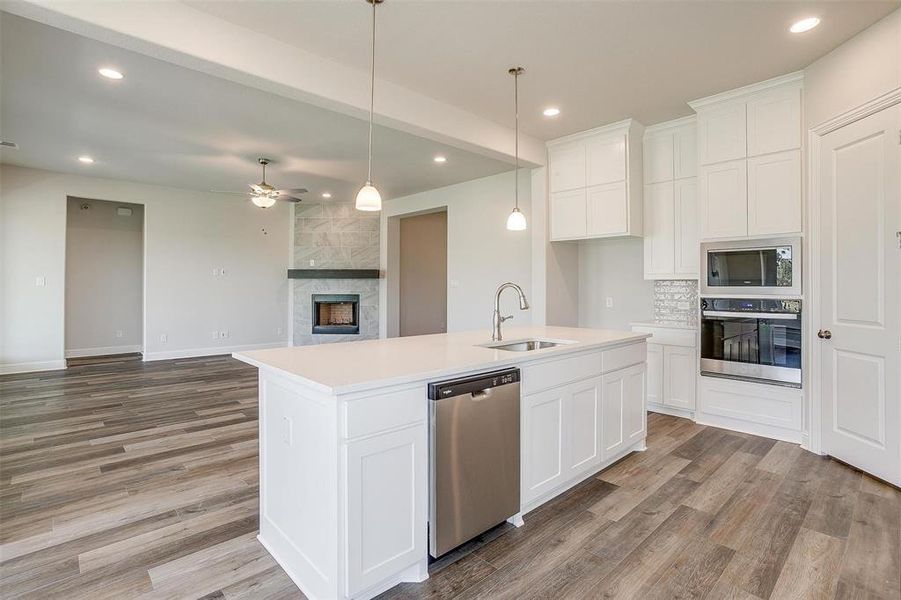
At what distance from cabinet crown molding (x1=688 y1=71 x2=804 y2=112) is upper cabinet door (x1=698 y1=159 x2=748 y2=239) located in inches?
21.7

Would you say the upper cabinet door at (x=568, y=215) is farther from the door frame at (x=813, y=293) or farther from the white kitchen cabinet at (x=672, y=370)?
the door frame at (x=813, y=293)

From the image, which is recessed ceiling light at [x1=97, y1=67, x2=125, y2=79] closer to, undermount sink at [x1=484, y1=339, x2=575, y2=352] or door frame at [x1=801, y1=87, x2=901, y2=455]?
undermount sink at [x1=484, y1=339, x2=575, y2=352]

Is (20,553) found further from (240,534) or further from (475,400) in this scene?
(475,400)

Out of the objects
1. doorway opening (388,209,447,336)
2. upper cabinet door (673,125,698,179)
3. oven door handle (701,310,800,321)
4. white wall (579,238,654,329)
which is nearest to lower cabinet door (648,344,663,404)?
white wall (579,238,654,329)

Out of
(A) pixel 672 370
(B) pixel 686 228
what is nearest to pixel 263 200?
(B) pixel 686 228

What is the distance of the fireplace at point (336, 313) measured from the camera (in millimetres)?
8312

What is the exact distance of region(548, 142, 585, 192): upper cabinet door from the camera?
479cm

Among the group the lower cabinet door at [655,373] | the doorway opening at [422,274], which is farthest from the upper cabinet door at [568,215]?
the doorway opening at [422,274]

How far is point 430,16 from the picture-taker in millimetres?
2658

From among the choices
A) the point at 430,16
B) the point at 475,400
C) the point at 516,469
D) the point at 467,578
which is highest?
the point at 430,16

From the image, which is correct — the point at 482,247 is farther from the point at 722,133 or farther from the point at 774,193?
the point at 774,193

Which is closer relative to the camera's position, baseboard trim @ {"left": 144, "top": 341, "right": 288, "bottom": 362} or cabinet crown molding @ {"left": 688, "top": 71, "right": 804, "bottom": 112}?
cabinet crown molding @ {"left": 688, "top": 71, "right": 804, "bottom": 112}

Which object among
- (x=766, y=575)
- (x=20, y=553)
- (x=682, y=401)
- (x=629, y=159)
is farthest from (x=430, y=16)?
(x=682, y=401)

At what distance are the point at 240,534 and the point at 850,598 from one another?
8.92 feet
